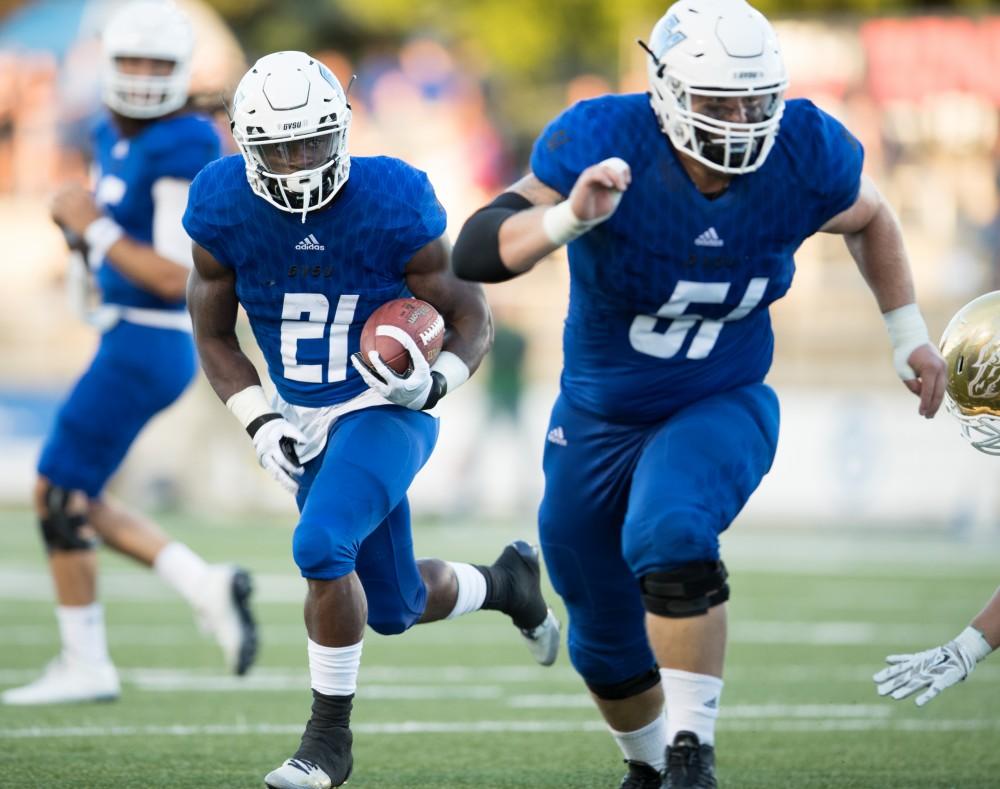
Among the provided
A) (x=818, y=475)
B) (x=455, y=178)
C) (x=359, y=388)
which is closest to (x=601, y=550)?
(x=359, y=388)

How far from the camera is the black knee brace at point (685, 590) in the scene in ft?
12.1

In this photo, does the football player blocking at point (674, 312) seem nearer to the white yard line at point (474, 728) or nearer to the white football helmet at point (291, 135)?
the white football helmet at point (291, 135)

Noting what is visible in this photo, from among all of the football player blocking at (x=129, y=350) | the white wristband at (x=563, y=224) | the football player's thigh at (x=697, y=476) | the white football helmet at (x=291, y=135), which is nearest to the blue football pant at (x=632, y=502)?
the football player's thigh at (x=697, y=476)

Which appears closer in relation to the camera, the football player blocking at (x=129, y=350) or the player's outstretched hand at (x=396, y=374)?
the player's outstretched hand at (x=396, y=374)

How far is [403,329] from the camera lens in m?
4.25

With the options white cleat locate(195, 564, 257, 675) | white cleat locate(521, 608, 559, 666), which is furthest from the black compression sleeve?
white cleat locate(195, 564, 257, 675)

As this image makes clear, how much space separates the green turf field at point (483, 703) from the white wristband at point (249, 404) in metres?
0.95

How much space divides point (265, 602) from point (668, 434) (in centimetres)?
483

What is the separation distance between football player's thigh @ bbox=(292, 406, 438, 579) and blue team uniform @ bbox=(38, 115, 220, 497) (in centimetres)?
172

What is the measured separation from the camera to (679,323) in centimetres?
406

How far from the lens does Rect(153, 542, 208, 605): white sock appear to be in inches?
235

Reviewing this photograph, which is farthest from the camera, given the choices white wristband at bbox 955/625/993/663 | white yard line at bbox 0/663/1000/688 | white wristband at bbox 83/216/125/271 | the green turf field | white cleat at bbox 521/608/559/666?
white yard line at bbox 0/663/1000/688

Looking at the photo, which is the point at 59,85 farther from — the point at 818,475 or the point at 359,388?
the point at 359,388

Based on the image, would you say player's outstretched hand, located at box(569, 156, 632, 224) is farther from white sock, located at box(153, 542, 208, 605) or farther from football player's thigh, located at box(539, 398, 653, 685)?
white sock, located at box(153, 542, 208, 605)
